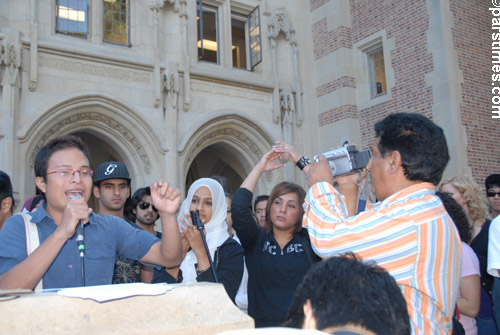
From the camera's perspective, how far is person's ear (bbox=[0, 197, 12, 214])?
2.97 m

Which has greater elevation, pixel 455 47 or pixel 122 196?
pixel 455 47

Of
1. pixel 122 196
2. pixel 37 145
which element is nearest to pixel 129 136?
pixel 37 145

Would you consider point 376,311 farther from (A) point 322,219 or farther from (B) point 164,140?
(B) point 164,140

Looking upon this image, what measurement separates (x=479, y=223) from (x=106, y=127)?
7058 millimetres

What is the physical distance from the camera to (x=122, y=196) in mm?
3809

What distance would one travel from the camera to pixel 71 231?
1.70 meters

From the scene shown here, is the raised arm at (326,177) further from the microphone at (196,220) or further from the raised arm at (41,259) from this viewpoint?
the raised arm at (41,259)

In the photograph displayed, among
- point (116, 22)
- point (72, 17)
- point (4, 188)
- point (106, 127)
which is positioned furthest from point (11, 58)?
point (4, 188)

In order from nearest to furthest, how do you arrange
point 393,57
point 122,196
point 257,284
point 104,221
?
point 104,221
point 257,284
point 122,196
point 393,57

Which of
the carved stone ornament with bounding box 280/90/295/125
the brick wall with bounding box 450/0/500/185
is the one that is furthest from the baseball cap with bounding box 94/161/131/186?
the brick wall with bounding box 450/0/500/185

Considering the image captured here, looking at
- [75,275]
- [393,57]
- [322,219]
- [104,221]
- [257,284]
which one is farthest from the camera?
[393,57]

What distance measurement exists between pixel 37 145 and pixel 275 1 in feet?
20.9

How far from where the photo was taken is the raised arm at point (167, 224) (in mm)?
2010

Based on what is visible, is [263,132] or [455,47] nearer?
[455,47]
